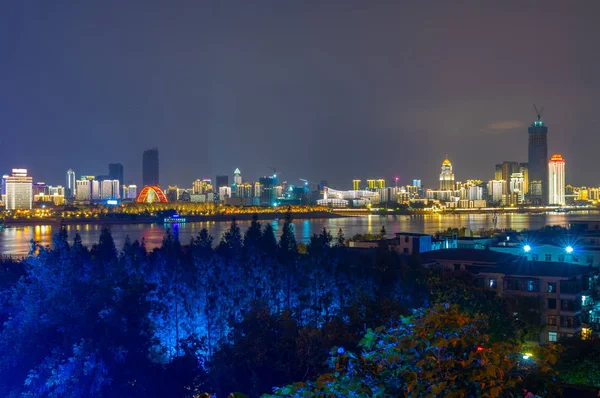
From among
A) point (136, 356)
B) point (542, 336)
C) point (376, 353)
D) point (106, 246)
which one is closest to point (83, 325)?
point (136, 356)

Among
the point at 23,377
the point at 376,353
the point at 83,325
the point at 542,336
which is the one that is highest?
the point at 376,353

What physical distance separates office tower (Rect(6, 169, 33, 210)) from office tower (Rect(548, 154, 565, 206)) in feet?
141

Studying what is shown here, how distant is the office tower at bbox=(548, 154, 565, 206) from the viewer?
175 feet

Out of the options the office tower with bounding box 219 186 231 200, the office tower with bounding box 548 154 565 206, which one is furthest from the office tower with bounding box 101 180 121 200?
the office tower with bounding box 548 154 565 206

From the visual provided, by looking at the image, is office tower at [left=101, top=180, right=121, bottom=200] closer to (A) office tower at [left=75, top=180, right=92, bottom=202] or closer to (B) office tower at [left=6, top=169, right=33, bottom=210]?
(A) office tower at [left=75, top=180, right=92, bottom=202]

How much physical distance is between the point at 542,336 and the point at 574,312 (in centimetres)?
37

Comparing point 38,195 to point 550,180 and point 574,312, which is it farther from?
point 574,312

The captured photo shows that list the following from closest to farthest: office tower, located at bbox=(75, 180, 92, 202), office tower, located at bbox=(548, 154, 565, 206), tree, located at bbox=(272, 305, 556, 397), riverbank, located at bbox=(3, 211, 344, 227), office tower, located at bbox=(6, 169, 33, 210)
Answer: tree, located at bbox=(272, 305, 556, 397) < riverbank, located at bbox=(3, 211, 344, 227) < office tower, located at bbox=(6, 169, 33, 210) < office tower, located at bbox=(548, 154, 565, 206) < office tower, located at bbox=(75, 180, 92, 202)

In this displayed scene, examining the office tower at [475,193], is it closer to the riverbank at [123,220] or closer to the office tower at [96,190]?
the riverbank at [123,220]

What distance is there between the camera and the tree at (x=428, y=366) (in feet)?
3.86

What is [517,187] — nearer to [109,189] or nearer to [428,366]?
[109,189]

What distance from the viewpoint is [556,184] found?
53438mm

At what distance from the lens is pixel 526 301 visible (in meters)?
5.36

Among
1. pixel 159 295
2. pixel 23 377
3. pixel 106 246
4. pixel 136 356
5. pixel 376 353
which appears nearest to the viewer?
pixel 376 353
